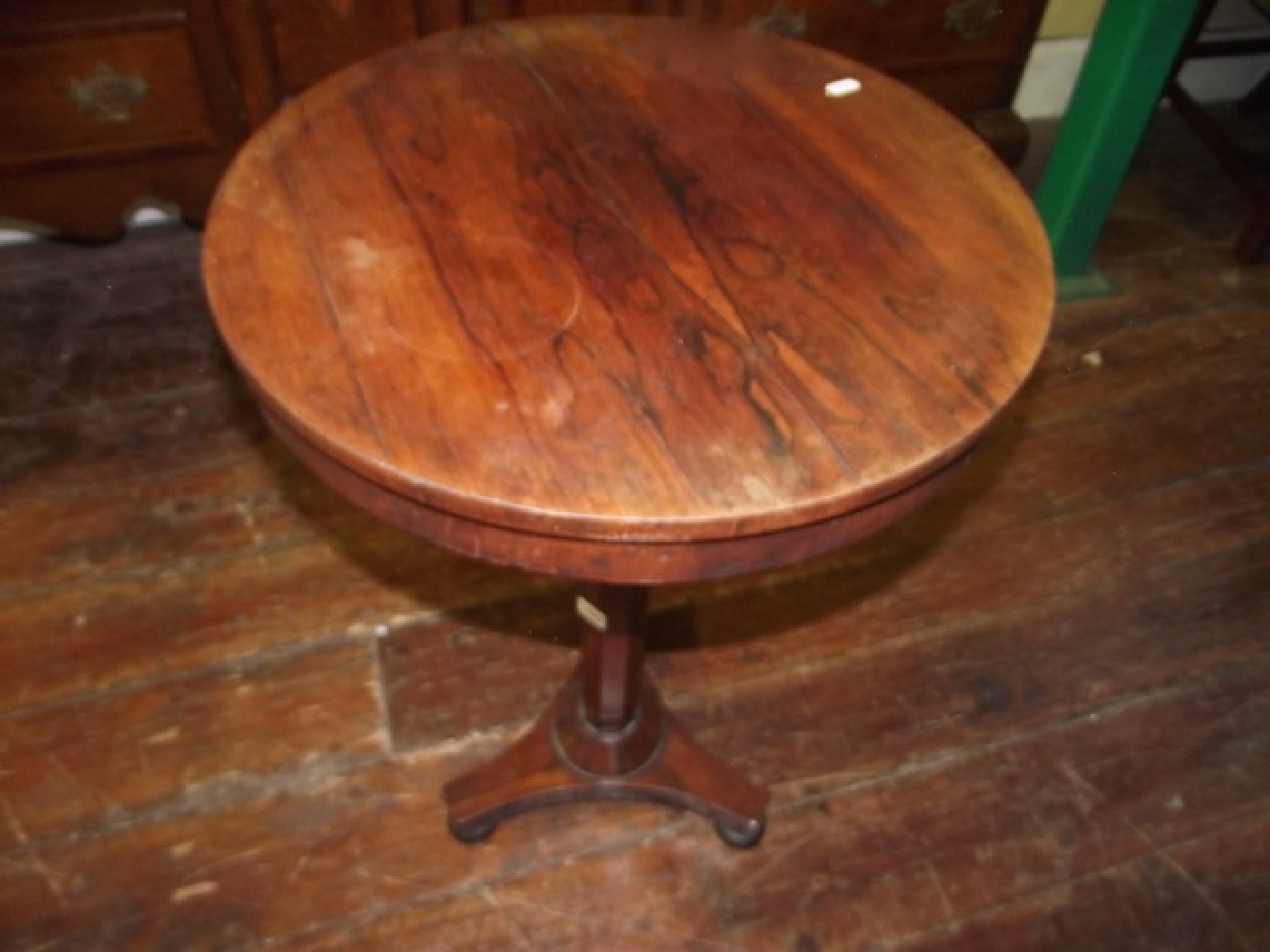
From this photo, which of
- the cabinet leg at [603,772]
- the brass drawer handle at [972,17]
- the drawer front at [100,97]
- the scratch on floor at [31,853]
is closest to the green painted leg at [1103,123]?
the brass drawer handle at [972,17]

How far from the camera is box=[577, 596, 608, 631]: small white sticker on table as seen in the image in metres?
1.24

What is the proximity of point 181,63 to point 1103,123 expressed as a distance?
1.77 meters

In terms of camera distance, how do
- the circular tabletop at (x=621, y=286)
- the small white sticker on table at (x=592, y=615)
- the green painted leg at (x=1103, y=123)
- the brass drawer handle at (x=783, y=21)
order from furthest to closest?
the brass drawer handle at (x=783, y=21) → the green painted leg at (x=1103, y=123) → the small white sticker on table at (x=592, y=615) → the circular tabletop at (x=621, y=286)

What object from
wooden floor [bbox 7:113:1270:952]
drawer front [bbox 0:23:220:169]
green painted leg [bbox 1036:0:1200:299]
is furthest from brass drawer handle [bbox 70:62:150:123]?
green painted leg [bbox 1036:0:1200:299]

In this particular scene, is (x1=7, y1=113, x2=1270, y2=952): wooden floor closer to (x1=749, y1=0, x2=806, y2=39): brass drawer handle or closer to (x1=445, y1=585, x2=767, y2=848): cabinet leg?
(x1=445, y1=585, x2=767, y2=848): cabinet leg

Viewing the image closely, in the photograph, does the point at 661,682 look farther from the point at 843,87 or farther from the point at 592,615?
the point at 843,87

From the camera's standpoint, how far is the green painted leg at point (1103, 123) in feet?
6.48

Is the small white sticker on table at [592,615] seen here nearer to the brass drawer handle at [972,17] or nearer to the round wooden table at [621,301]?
the round wooden table at [621,301]

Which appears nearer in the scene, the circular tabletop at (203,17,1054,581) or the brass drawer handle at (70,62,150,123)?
the circular tabletop at (203,17,1054,581)

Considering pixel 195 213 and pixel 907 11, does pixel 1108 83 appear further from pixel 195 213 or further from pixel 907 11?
pixel 195 213

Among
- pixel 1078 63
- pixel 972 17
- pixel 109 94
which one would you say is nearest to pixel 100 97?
pixel 109 94

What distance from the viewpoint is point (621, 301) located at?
99cm

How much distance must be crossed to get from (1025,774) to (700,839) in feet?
1.63

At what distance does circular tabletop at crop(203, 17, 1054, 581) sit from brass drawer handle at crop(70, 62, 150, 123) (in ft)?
2.87
